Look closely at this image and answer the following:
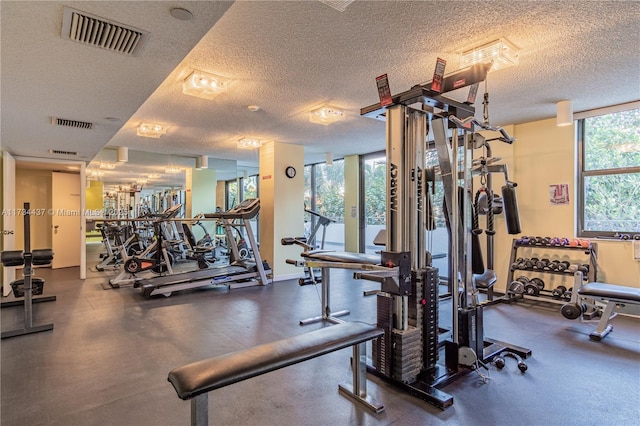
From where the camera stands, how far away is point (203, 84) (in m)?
3.23

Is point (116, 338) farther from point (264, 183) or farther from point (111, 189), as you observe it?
point (111, 189)

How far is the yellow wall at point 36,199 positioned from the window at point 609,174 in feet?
→ 33.7

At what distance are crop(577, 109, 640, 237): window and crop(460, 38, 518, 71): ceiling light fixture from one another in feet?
8.88

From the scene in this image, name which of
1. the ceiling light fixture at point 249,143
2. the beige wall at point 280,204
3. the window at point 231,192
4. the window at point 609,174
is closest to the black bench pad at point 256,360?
the window at point 609,174

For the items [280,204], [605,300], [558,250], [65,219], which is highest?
[280,204]

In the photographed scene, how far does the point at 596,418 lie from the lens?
2.11 meters

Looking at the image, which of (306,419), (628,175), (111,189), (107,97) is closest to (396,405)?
(306,419)

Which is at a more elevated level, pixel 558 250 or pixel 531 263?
pixel 558 250

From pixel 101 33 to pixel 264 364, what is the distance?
2.04m

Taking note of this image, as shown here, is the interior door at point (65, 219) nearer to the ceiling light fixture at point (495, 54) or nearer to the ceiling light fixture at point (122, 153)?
the ceiling light fixture at point (122, 153)

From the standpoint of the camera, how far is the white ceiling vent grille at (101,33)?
1.82 m

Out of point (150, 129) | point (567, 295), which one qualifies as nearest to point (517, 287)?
point (567, 295)

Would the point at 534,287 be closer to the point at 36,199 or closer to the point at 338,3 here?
the point at 338,3

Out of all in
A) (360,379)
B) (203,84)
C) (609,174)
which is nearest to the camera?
(360,379)
